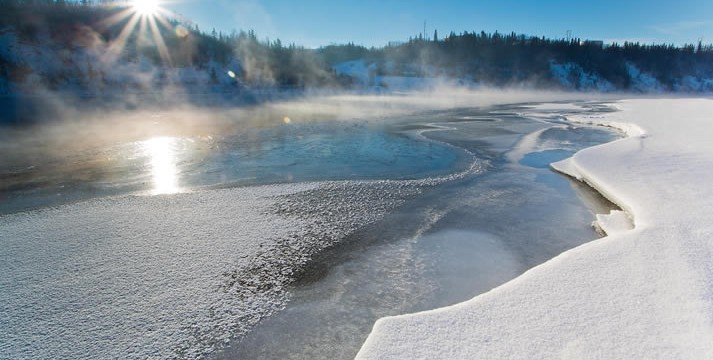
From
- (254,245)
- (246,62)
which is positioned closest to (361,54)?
(246,62)

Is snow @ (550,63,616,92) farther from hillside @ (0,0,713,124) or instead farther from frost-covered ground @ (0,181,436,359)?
frost-covered ground @ (0,181,436,359)

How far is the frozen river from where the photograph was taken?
9.40 feet

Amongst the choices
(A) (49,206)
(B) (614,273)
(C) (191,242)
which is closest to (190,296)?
(C) (191,242)

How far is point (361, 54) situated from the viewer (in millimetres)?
94188

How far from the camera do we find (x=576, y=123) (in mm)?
17172

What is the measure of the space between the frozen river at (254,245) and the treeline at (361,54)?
54742mm

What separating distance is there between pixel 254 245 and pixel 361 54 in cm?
9613

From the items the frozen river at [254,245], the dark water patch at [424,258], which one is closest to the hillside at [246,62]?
the frozen river at [254,245]

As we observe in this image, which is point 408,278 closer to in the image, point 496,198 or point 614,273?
point 614,273

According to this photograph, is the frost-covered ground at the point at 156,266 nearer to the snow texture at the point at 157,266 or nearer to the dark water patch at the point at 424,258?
the snow texture at the point at 157,266

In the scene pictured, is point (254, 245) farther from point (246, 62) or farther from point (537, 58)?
point (537, 58)

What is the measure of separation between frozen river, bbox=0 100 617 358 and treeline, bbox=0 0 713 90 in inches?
2155

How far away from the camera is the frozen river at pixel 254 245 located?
2865mm

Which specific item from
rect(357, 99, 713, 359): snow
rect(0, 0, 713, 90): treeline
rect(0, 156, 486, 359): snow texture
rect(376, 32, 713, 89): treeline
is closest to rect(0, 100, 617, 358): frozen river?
rect(0, 156, 486, 359): snow texture
